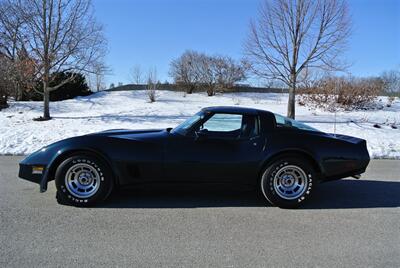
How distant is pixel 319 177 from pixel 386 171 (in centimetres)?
304

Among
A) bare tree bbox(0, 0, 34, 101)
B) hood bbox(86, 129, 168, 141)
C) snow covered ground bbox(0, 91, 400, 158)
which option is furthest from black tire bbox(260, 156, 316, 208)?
bare tree bbox(0, 0, 34, 101)

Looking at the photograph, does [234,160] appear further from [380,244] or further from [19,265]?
[19,265]

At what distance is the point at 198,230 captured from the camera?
3.56 meters

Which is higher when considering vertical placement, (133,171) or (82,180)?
(133,171)

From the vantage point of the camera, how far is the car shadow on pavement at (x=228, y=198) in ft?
14.4

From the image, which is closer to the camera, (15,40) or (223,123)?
(223,123)

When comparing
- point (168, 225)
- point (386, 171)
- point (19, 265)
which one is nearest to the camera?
point (19, 265)

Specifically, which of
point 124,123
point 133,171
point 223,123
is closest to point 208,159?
point 223,123

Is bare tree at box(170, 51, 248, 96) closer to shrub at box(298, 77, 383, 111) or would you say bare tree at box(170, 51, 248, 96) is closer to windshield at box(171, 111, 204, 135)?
shrub at box(298, 77, 383, 111)

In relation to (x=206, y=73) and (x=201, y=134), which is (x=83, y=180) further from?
(x=206, y=73)

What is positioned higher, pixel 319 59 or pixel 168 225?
pixel 319 59

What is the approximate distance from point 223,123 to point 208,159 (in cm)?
74

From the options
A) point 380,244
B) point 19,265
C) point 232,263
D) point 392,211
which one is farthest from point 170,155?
point 392,211

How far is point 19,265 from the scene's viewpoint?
2.75 meters
